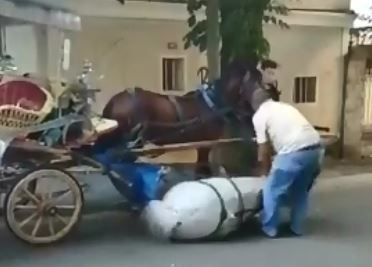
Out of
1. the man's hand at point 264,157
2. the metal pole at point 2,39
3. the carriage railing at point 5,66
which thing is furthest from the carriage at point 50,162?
the metal pole at point 2,39

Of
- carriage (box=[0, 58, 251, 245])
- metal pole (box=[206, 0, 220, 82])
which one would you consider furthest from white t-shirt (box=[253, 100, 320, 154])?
metal pole (box=[206, 0, 220, 82])

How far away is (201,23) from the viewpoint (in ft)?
38.3

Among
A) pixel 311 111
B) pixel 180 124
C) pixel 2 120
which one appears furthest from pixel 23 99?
pixel 311 111

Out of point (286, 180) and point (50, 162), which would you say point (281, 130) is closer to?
point (286, 180)

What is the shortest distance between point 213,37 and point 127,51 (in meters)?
3.78

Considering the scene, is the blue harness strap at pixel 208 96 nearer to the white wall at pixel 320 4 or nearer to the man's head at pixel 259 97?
the man's head at pixel 259 97

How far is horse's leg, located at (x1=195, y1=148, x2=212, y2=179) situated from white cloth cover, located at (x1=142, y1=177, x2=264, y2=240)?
1593 mm

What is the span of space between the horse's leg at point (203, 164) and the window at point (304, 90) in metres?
6.88

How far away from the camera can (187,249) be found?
7801 millimetres

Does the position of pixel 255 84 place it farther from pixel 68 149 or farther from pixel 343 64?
pixel 343 64

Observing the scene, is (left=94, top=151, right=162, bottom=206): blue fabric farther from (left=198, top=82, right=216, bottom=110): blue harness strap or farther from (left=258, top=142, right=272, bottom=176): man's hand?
(left=198, top=82, right=216, bottom=110): blue harness strap

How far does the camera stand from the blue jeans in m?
8.22

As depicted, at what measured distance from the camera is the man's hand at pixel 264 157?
8.23 m

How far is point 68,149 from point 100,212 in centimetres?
148
